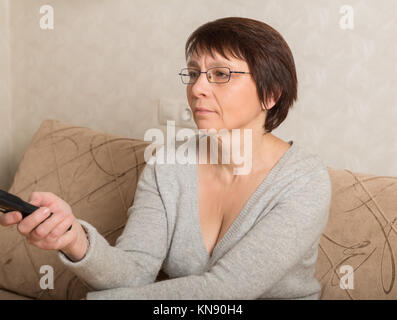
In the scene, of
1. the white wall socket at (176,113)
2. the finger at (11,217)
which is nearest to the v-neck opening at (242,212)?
the finger at (11,217)

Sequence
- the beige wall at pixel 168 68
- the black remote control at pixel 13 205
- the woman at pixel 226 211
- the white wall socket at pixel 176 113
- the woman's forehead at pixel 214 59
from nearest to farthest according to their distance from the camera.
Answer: the black remote control at pixel 13 205 < the woman at pixel 226 211 < the woman's forehead at pixel 214 59 < the beige wall at pixel 168 68 < the white wall socket at pixel 176 113

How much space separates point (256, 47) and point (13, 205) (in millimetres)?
625

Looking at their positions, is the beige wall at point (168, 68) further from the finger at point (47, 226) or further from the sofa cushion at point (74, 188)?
the finger at point (47, 226)

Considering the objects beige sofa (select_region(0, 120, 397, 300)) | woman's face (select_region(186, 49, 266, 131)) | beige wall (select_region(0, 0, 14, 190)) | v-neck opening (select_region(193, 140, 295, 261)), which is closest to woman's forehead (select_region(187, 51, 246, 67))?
woman's face (select_region(186, 49, 266, 131))

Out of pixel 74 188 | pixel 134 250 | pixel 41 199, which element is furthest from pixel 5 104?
pixel 41 199

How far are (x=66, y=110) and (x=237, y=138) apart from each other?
1.15m

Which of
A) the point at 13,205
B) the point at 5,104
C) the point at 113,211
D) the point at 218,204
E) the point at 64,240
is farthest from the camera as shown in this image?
the point at 5,104

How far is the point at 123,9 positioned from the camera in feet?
6.23

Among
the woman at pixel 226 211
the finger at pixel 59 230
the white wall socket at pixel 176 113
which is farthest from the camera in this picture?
the white wall socket at pixel 176 113

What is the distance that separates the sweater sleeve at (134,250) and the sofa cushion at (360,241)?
1.35ft

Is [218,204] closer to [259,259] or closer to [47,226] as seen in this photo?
[259,259]

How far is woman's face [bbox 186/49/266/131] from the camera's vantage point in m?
1.14

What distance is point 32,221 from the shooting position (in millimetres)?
868

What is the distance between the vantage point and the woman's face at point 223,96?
3.74 ft
